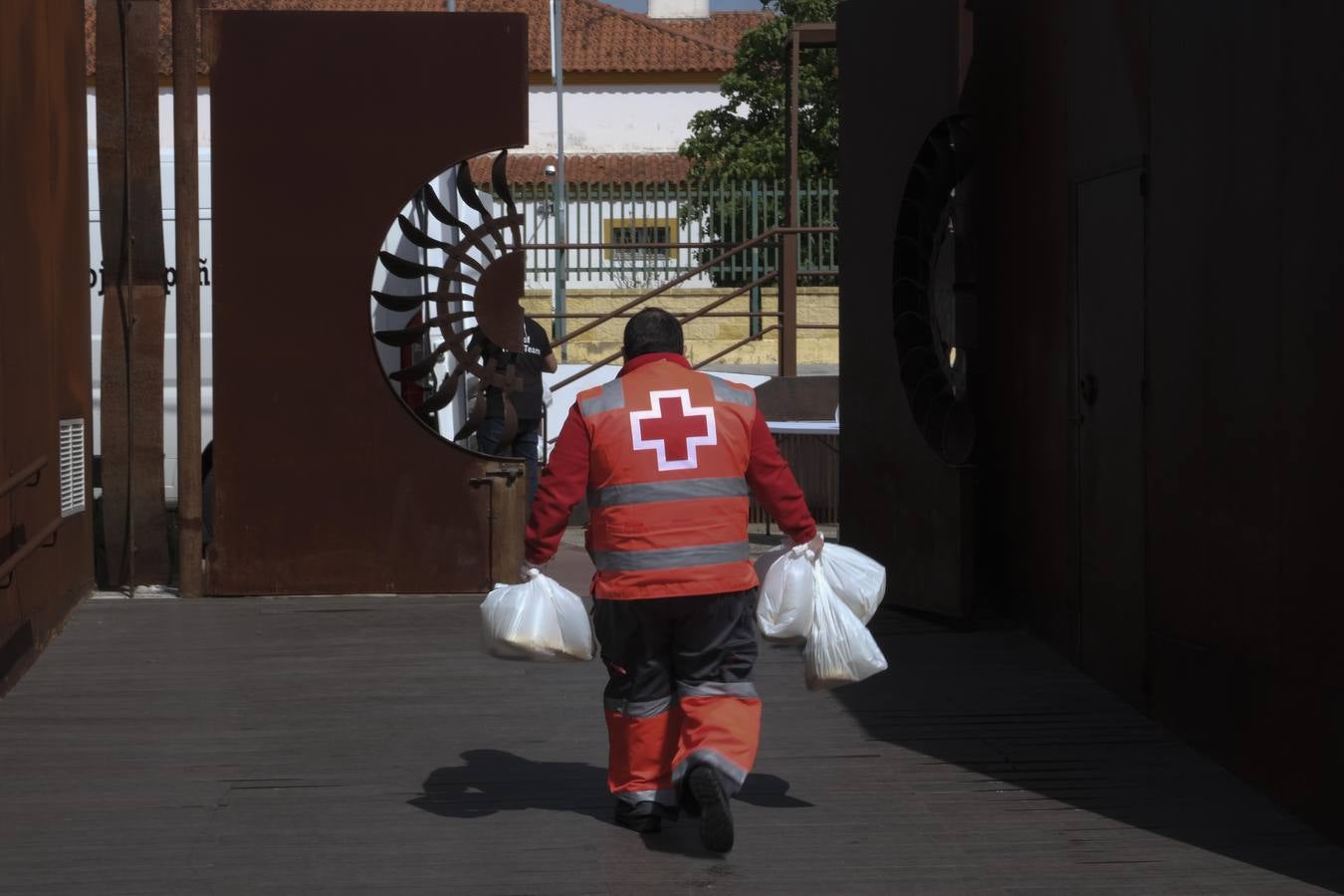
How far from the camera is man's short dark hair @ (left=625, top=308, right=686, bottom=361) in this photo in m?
6.16

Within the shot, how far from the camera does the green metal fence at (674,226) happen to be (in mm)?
21453

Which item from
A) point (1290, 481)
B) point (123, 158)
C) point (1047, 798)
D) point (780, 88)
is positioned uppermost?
point (780, 88)

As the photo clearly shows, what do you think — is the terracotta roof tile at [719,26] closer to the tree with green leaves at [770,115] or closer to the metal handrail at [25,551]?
the tree with green leaves at [770,115]

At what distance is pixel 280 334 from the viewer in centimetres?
1120

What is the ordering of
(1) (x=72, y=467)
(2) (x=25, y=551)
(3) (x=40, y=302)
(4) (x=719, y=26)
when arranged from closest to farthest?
1. (2) (x=25, y=551)
2. (3) (x=40, y=302)
3. (1) (x=72, y=467)
4. (4) (x=719, y=26)

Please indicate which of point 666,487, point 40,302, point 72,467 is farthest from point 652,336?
point 72,467

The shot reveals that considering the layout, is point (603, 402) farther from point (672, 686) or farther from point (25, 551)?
point (25, 551)

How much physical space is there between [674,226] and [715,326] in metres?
2.60

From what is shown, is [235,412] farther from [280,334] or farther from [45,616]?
[45,616]

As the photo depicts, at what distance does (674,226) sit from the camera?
886 inches

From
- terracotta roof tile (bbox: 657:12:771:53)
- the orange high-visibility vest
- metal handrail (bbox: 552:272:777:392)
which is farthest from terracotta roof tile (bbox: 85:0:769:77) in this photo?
the orange high-visibility vest

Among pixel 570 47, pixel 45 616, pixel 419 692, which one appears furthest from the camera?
pixel 570 47

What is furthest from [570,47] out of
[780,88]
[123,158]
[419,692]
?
[419,692]

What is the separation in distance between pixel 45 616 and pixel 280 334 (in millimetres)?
2327
